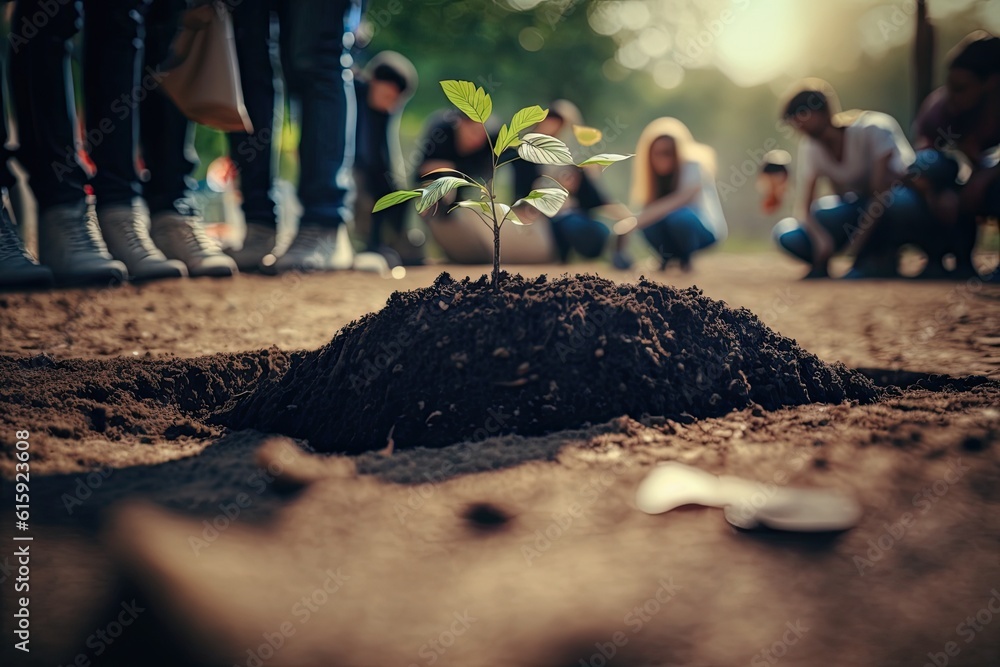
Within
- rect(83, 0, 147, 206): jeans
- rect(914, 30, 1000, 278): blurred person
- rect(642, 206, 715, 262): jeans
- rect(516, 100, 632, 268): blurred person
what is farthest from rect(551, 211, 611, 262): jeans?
rect(83, 0, 147, 206): jeans

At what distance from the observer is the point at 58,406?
2.05 meters

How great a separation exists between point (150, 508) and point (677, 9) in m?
14.4

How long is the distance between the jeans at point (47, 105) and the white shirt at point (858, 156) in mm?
4258

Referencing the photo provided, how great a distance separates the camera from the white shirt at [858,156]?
4.98 m

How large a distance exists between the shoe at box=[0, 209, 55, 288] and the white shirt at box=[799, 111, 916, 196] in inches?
175

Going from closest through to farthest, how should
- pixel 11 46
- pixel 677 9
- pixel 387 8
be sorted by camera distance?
pixel 11 46, pixel 387 8, pixel 677 9

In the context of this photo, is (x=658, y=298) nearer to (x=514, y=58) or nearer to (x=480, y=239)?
(x=480, y=239)

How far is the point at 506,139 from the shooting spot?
78.4 inches

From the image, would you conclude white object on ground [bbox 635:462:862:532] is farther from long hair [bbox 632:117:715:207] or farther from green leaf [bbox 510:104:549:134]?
long hair [bbox 632:117:715:207]

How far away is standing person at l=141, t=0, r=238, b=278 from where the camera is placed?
3.63 m

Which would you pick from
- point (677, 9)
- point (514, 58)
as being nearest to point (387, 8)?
point (514, 58)

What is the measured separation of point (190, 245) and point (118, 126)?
1.92 feet

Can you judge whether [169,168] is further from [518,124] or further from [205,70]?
[518,124]

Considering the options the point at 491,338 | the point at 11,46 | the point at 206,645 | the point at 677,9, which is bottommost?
the point at 206,645
